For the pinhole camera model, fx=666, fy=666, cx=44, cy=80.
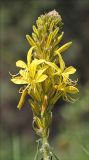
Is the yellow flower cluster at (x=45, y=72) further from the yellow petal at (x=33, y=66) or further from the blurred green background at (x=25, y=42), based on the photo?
the blurred green background at (x=25, y=42)

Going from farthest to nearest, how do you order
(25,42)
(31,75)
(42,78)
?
(25,42), (31,75), (42,78)

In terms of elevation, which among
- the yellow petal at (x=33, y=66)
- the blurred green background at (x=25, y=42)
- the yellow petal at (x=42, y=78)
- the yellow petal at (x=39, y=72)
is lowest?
the yellow petal at (x=42, y=78)

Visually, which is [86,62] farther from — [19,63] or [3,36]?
[19,63]

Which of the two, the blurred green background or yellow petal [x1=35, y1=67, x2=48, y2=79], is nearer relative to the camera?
yellow petal [x1=35, y1=67, x2=48, y2=79]

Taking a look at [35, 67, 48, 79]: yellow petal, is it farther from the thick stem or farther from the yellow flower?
the thick stem

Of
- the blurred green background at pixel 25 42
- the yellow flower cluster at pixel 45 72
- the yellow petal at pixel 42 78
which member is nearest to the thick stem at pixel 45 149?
the yellow flower cluster at pixel 45 72

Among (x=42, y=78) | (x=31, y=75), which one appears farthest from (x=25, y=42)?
(x=42, y=78)

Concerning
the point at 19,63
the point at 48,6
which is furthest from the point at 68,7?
the point at 19,63

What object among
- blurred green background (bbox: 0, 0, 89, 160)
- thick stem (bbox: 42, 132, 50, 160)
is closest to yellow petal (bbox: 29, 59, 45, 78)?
thick stem (bbox: 42, 132, 50, 160)

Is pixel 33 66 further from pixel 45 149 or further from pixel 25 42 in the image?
pixel 25 42

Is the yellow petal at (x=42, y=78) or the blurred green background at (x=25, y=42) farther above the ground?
the blurred green background at (x=25, y=42)

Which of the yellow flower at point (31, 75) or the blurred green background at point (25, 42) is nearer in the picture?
the yellow flower at point (31, 75)
